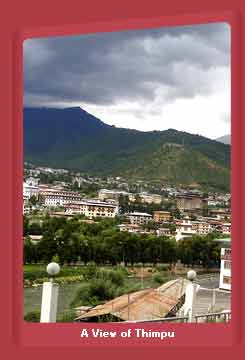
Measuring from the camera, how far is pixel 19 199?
12.8 ft

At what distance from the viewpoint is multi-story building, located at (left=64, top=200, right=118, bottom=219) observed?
14.9 feet

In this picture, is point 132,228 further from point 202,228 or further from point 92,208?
point 202,228

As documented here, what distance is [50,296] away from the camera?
3.53 meters

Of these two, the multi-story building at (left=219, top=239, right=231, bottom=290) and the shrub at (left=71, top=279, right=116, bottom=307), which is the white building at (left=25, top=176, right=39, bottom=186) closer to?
the shrub at (left=71, top=279, right=116, bottom=307)

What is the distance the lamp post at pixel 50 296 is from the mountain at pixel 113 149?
1.18 metres

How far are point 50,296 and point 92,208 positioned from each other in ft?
3.71

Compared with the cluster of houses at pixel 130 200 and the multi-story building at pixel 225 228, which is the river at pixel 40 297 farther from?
the multi-story building at pixel 225 228

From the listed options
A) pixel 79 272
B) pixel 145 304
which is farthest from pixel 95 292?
pixel 145 304

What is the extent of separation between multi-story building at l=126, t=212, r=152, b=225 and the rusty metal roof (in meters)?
0.49

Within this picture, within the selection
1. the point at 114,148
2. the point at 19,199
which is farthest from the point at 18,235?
the point at 114,148

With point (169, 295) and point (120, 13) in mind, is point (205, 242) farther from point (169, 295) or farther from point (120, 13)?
point (120, 13)

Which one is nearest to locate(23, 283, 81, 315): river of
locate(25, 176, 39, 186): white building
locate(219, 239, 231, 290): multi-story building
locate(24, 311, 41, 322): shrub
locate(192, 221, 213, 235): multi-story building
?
locate(24, 311, 41, 322): shrub

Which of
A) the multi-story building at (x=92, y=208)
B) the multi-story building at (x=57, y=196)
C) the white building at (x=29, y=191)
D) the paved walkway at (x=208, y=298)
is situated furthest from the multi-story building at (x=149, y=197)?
the white building at (x=29, y=191)

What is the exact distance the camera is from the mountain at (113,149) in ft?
14.4
